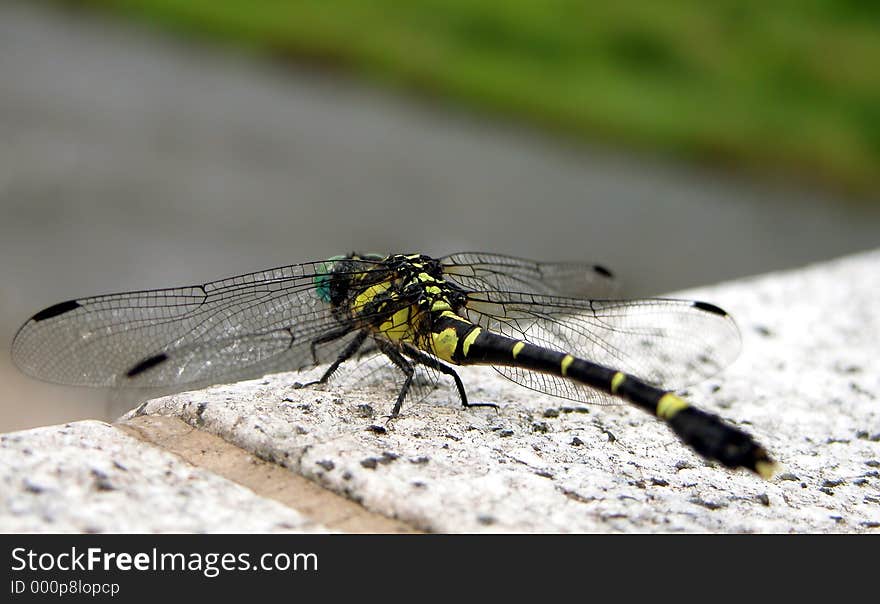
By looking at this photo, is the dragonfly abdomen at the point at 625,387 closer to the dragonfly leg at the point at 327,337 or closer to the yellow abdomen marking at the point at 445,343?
the yellow abdomen marking at the point at 445,343

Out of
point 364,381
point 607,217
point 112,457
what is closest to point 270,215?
point 607,217

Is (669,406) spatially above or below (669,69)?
below

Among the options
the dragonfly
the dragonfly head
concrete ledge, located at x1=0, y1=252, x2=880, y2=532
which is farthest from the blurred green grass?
the dragonfly head

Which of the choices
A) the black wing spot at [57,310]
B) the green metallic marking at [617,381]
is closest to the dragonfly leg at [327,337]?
the black wing spot at [57,310]

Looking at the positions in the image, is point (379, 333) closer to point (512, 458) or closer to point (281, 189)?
point (512, 458)

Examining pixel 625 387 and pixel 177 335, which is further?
pixel 177 335

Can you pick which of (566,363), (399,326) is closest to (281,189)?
(399,326)

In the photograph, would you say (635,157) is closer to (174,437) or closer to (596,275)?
(596,275)
